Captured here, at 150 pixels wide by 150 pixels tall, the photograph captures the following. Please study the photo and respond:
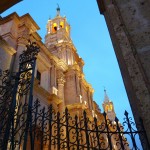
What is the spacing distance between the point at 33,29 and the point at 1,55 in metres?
4.45

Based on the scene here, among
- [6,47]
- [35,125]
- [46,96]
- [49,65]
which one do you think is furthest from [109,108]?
[35,125]

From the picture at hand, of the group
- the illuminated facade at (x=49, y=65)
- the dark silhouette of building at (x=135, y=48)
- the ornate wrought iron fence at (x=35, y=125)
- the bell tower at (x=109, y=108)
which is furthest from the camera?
the bell tower at (x=109, y=108)

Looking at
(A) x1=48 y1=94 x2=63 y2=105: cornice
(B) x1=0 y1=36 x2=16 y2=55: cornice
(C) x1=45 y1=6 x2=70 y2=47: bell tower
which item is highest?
(C) x1=45 y1=6 x2=70 y2=47: bell tower

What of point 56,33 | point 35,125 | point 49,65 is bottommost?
point 35,125

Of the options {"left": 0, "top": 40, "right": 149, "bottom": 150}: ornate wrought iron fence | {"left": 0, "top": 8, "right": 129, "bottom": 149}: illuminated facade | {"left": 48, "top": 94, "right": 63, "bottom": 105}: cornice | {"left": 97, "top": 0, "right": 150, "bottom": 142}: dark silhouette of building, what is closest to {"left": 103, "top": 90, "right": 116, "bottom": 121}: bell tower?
{"left": 0, "top": 8, "right": 129, "bottom": 149}: illuminated facade

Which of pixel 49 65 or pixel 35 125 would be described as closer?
pixel 35 125

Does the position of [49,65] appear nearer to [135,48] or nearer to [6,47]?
[6,47]

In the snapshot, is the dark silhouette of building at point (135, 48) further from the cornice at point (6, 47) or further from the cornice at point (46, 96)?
the cornice at point (46, 96)

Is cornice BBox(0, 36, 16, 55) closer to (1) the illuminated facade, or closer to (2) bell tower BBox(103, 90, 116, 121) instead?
(1) the illuminated facade

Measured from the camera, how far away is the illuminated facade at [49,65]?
11.8 metres

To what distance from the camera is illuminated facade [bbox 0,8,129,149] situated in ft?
38.7

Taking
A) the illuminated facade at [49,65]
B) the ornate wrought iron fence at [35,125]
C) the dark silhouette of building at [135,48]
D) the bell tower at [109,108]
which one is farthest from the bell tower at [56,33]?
the dark silhouette of building at [135,48]

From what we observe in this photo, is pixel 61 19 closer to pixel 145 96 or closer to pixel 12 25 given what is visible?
pixel 12 25

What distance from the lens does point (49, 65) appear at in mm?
17141
